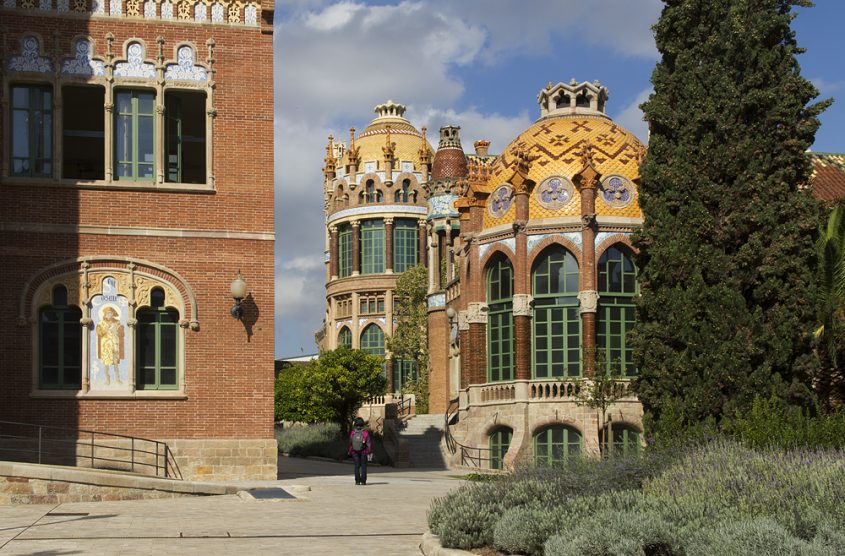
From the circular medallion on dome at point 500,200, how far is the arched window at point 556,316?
7.41 feet

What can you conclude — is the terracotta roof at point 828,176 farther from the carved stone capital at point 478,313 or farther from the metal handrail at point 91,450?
the metal handrail at point 91,450

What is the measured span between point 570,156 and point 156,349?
20.8m

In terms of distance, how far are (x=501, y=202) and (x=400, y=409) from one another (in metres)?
25.2

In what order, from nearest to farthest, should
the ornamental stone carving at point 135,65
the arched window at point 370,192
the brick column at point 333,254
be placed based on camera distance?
the ornamental stone carving at point 135,65, the arched window at point 370,192, the brick column at point 333,254

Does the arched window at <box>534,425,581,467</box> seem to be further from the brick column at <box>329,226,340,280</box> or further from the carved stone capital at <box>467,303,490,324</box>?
the brick column at <box>329,226,340,280</box>

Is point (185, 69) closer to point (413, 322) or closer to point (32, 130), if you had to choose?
point (32, 130)

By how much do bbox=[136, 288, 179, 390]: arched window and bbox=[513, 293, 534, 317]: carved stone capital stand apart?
1773 centimetres

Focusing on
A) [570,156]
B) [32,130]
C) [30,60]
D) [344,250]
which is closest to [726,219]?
[32,130]

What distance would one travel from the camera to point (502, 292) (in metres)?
44.0

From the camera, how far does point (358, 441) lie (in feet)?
88.7

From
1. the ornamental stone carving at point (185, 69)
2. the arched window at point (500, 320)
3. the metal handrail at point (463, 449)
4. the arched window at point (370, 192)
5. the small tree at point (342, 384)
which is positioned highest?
the arched window at point (370, 192)

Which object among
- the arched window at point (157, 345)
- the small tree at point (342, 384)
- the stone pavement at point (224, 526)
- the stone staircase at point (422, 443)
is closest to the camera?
the stone pavement at point (224, 526)

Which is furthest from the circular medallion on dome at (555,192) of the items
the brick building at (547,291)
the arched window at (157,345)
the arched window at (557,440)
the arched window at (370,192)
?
the arched window at (370,192)

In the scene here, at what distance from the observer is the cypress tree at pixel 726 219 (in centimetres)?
2592
